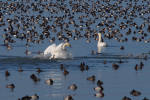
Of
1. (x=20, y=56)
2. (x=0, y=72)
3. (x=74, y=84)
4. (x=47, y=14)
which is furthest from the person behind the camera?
(x=47, y=14)

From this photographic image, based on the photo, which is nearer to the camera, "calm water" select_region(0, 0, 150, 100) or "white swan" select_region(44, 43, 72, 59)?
"calm water" select_region(0, 0, 150, 100)

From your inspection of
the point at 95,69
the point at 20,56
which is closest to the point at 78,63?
the point at 95,69

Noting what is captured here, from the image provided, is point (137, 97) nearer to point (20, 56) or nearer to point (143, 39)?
point (20, 56)

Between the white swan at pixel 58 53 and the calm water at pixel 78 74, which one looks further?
the white swan at pixel 58 53

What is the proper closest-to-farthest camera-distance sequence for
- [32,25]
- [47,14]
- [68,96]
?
[68,96], [32,25], [47,14]

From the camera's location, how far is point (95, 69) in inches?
1309

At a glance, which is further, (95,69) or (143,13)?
(143,13)

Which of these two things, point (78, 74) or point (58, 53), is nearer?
point (78, 74)

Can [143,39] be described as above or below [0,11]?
below

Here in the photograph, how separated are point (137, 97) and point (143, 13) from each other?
6774 cm

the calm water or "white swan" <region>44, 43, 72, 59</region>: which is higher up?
"white swan" <region>44, 43, 72, 59</region>

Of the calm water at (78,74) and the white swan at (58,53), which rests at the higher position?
the white swan at (58,53)

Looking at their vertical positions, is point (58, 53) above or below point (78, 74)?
above

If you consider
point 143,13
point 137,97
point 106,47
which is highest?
point 143,13
